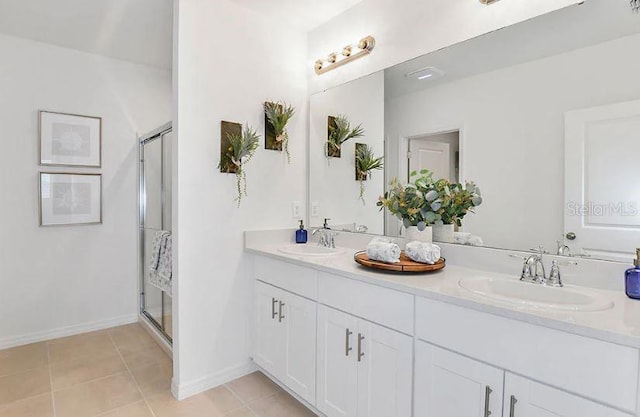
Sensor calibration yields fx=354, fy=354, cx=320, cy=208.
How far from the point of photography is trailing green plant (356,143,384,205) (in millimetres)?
2264

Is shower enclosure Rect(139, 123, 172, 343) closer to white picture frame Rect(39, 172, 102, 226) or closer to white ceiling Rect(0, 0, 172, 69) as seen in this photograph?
white picture frame Rect(39, 172, 102, 226)

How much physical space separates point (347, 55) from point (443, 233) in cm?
132

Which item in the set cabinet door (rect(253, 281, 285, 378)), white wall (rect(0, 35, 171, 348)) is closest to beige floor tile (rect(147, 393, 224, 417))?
cabinet door (rect(253, 281, 285, 378))

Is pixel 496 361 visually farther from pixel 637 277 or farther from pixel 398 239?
pixel 398 239

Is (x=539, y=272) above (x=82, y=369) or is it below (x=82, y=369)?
above

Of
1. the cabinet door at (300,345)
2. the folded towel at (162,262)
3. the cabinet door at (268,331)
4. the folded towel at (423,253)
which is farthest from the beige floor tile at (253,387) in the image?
the folded towel at (423,253)

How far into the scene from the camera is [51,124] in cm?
295

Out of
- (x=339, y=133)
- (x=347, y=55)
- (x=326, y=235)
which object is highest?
(x=347, y=55)

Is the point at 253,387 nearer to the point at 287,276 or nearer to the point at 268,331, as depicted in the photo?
the point at 268,331

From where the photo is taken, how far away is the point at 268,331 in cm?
222

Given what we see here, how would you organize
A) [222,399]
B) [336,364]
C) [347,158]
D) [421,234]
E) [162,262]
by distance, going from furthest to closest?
[162,262]
[347,158]
[222,399]
[421,234]
[336,364]

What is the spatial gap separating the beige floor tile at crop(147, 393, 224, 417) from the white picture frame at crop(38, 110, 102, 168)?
6.96 feet

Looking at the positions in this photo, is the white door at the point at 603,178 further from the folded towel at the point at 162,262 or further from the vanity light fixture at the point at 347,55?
the folded towel at the point at 162,262

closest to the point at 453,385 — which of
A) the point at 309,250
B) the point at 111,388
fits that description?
the point at 309,250
